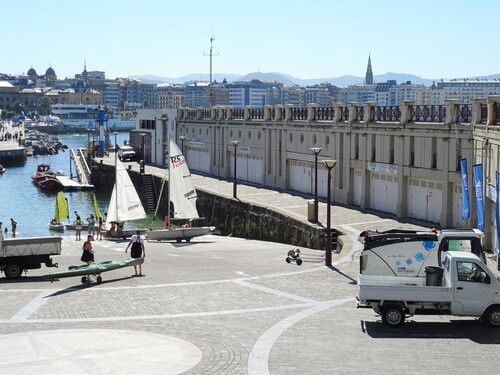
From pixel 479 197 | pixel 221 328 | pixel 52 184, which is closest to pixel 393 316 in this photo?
pixel 221 328

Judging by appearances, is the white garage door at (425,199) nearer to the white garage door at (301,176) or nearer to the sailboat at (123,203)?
the white garage door at (301,176)

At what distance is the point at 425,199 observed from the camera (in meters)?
44.0

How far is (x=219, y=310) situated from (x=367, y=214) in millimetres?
25143

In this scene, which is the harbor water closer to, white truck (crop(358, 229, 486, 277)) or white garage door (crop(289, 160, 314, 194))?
white garage door (crop(289, 160, 314, 194))

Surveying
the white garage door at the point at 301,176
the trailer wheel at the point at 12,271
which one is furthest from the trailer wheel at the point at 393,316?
the white garage door at the point at 301,176

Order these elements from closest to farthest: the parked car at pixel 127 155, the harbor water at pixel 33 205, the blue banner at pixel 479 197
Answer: the blue banner at pixel 479 197 < the harbor water at pixel 33 205 < the parked car at pixel 127 155

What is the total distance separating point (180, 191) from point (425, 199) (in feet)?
46.0

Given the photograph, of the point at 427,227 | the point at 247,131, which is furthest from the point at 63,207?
the point at 427,227

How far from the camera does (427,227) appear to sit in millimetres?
41500

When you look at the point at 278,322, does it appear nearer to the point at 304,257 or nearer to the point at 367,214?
the point at 304,257

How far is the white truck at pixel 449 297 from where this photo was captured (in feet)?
67.8

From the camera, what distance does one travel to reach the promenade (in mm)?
17781

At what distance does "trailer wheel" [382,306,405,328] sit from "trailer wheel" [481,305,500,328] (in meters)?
2.00

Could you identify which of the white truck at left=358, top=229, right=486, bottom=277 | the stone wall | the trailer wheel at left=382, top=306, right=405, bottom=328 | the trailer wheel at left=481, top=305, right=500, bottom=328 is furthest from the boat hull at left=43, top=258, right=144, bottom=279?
the stone wall
